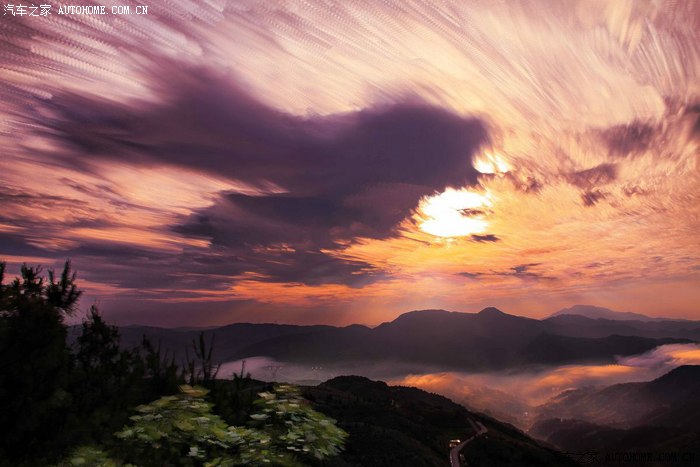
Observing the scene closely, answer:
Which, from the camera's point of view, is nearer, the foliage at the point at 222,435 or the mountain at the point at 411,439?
the foliage at the point at 222,435

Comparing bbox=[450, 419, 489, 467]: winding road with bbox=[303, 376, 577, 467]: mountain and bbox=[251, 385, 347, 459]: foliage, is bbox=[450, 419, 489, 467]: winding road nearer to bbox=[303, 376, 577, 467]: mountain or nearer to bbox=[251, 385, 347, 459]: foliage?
bbox=[303, 376, 577, 467]: mountain

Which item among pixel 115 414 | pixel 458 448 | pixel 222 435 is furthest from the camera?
pixel 458 448

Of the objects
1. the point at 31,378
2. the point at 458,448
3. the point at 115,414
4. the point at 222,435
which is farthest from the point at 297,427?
the point at 458,448

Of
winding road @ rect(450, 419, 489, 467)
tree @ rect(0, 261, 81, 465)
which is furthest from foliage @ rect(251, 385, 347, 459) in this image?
winding road @ rect(450, 419, 489, 467)

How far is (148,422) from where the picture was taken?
7.93m

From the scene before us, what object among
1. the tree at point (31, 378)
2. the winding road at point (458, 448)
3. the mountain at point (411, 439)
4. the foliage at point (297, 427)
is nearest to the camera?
the foliage at point (297, 427)

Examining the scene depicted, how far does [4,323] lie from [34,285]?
17024mm

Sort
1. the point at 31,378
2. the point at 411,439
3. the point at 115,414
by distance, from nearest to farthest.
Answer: the point at 31,378
the point at 115,414
the point at 411,439

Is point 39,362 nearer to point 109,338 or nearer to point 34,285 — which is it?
point 34,285

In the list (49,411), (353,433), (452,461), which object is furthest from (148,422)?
(452,461)

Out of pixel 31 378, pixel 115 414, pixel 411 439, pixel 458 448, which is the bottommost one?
pixel 458 448

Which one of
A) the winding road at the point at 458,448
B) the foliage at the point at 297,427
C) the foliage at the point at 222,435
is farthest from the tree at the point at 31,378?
the winding road at the point at 458,448

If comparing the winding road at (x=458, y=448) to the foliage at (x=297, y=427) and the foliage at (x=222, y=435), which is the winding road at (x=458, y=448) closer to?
the foliage at (x=297, y=427)

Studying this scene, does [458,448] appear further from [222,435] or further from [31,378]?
[222,435]
